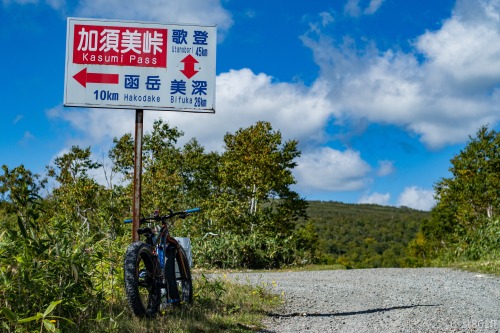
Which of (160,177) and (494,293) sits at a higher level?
(160,177)

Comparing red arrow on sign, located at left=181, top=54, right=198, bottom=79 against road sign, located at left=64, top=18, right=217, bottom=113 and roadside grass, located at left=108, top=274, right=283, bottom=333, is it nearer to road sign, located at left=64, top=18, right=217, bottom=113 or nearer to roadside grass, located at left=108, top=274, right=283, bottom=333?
road sign, located at left=64, top=18, right=217, bottom=113

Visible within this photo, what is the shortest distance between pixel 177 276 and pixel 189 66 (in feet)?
9.04

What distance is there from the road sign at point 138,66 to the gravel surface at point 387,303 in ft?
9.88

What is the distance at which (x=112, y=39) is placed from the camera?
7.44m

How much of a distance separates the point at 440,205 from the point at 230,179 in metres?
20.3

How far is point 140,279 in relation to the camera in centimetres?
587

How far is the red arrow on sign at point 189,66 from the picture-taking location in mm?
7484

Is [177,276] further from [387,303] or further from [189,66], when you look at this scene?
[387,303]

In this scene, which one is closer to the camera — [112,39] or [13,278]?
[13,278]

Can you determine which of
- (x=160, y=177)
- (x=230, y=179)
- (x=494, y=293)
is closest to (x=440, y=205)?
(x=230, y=179)

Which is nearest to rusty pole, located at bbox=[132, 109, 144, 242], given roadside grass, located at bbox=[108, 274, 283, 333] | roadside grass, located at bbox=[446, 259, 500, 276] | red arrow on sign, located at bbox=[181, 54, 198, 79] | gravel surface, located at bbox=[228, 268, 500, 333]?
red arrow on sign, located at bbox=[181, 54, 198, 79]

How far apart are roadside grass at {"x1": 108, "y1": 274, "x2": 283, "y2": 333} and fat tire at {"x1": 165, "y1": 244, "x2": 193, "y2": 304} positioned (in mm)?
133

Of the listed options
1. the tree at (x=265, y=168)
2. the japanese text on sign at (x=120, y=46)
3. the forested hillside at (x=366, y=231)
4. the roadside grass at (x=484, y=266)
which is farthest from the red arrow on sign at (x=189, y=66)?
the forested hillside at (x=366, y=231)

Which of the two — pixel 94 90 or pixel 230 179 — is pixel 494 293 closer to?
pixel 94 90
